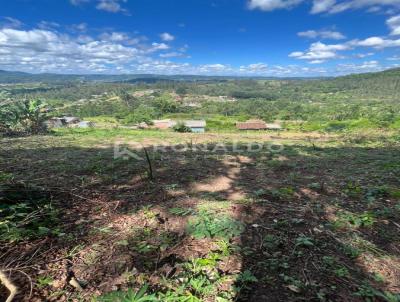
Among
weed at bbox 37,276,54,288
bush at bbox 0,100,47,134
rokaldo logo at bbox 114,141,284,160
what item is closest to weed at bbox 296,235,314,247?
weed at bbox 37,276,54,288

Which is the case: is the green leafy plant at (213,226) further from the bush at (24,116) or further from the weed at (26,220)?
the bush at (24,116)

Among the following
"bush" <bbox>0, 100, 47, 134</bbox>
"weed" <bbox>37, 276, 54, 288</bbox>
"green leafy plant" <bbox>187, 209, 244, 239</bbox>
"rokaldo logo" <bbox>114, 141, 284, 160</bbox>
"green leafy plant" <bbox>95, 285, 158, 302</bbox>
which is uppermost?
"green leafy plant" <bbox>95, 285, 158, 302</bbox>

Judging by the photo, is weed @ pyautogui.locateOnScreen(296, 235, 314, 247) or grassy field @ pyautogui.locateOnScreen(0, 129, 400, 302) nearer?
grassy field @ pyautogui.locateOnScreen(0, 129, 400, 302)

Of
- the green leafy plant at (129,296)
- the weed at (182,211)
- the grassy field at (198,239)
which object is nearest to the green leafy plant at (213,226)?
the grassy field at (198,239)

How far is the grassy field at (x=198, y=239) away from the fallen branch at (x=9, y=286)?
51 mm

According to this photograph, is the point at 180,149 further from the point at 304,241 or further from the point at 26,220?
the point at 304,241

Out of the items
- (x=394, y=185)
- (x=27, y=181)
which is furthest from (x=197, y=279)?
(x=394, y=185)

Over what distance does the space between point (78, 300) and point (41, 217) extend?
1.40 m

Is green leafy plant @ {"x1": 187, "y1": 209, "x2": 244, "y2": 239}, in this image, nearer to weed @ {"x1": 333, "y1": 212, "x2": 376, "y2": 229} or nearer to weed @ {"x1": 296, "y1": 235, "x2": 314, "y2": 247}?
weed @ {"x1": 296, "y1": 235, "x2": 314, "y2": 247}

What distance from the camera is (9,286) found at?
1.98 m

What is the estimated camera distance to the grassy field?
2109mm

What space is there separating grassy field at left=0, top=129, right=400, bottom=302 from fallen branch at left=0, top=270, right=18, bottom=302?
51 mm

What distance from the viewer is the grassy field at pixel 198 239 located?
6.92 ft

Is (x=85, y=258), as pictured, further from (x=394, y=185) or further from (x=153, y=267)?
(x=394, y=185)
